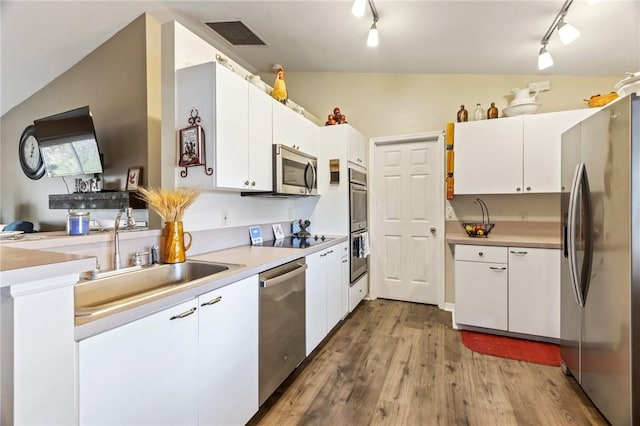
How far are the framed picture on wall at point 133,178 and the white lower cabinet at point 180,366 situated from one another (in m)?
2.14

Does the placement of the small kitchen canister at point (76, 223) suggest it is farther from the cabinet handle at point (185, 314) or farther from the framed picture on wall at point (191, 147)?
the cabinet handle at point (185, 314)

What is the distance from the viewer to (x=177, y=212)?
5.67 feet

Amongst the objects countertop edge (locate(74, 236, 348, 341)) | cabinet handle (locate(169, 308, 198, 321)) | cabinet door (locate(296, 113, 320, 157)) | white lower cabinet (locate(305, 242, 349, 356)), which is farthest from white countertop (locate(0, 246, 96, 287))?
cabinet door (locate(296, 113, 320, 157))

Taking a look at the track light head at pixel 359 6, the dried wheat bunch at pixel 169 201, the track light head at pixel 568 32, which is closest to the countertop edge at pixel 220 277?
the dried wheat bunch at pixel 169 201

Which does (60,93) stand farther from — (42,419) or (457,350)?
(457,350)

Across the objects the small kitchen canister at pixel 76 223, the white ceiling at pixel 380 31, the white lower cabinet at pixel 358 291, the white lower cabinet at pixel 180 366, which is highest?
the white ceiling at pixel 380 31

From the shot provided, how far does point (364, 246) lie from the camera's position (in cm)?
359

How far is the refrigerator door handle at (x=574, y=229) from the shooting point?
6.18 feet

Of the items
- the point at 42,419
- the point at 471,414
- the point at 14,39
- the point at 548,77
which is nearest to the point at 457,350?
the point at 471,414

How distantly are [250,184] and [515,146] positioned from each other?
2617 millimetres

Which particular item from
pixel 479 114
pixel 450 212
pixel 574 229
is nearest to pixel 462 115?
pixel 479 114

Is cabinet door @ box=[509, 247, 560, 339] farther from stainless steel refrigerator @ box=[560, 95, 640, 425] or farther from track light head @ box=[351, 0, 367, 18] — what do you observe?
track light head @ box=[351, 0, 367, 18]

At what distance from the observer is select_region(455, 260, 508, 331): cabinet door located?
112 inches

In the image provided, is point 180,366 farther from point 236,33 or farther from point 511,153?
point 511,153
